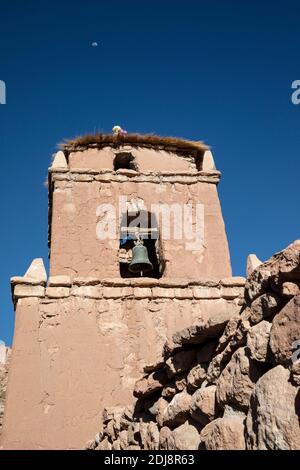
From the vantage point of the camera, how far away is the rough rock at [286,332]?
2014 millimetres

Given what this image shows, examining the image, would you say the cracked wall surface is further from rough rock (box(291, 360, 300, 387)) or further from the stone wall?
rough rock (box(291, 360, 300, 387))

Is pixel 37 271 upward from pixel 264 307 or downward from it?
upward

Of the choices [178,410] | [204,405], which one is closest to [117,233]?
[178,410]

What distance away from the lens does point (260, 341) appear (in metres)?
2.25

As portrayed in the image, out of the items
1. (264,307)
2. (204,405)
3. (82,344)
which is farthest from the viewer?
(82,344)

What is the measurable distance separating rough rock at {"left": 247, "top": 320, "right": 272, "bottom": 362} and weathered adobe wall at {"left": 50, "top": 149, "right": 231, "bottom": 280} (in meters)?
5.16

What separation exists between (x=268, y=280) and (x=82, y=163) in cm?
651

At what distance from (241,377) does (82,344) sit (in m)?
4.39

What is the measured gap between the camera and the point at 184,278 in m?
7.37

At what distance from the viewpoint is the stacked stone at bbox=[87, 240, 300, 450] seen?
200 centimetres

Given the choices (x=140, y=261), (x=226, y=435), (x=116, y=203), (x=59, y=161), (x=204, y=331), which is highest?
(x=59, y=161)

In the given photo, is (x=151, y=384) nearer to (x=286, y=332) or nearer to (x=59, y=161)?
(x=286, y=332)
